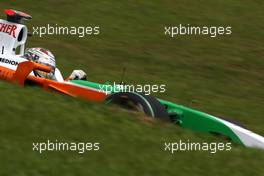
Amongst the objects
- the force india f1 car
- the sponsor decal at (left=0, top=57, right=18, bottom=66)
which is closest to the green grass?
the force india f1 car

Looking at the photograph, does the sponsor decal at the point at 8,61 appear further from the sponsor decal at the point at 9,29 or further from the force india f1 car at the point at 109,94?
the sponsor decal at the point at 9,29

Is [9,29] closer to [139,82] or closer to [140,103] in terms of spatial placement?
[140,103]

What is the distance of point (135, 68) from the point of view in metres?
13.8

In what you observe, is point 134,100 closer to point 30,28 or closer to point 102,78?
point 102,78

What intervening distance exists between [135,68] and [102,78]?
1.68 m

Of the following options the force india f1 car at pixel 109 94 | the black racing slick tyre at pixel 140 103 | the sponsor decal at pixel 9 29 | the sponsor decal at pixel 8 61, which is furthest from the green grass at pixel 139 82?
the sponsor decal at pixel 9 29

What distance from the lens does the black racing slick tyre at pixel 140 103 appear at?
736 centimetres

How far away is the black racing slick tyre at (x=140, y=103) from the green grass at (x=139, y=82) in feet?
1.93

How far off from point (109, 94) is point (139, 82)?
4.34 m

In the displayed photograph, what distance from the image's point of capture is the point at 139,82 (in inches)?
487

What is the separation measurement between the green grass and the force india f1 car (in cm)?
74

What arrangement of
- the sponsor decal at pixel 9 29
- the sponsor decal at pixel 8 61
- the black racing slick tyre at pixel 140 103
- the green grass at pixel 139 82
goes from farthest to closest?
the sponsor decal at pixel 9 29 < the sponsor decal at pixel 8 61 < the black racing slick tyre at pixel 140 103 < the green grass at pixel 139 82

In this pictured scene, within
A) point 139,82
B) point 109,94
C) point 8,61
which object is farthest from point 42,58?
point 139,82

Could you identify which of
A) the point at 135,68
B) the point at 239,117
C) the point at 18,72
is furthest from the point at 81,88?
the point at 135,68
